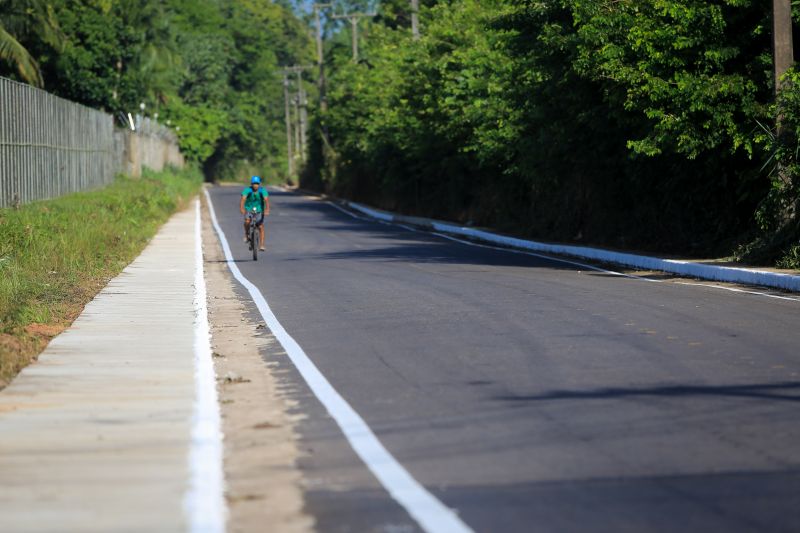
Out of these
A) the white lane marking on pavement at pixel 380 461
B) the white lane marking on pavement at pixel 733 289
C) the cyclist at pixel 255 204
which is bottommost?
the white lane marking on pavement at pixel 380 461

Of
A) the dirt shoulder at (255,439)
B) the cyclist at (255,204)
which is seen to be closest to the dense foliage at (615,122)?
the cyclist at (255,204)

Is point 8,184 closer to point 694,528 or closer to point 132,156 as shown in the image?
point 694,528

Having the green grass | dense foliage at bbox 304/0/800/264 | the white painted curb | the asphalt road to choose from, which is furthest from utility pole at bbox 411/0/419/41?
the asphalt road

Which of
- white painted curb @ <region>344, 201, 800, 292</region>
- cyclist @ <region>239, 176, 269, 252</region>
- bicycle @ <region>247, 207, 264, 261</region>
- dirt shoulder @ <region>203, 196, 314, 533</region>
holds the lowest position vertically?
dirt shoulder @ <region>203, 196, 314, 533</region>

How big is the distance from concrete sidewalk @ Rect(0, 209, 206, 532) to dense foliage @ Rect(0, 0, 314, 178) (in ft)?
133

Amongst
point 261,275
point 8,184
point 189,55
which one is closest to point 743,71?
point 261,275

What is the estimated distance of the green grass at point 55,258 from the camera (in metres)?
14.0

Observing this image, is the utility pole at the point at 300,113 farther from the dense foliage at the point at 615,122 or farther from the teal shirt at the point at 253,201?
the teal shirt at the point at 253,201

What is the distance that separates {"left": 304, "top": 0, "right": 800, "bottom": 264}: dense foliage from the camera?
23.9 metres

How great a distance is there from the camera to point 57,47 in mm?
63094

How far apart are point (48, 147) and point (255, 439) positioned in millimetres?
26601

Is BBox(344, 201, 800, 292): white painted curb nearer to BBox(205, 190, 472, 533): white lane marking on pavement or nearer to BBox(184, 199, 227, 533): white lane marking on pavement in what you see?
BBox(205, 190, 472, 533): white lane marking on pavement

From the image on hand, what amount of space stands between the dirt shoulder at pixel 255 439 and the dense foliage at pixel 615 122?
11.9 metres

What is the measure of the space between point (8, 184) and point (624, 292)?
48.8 feet
